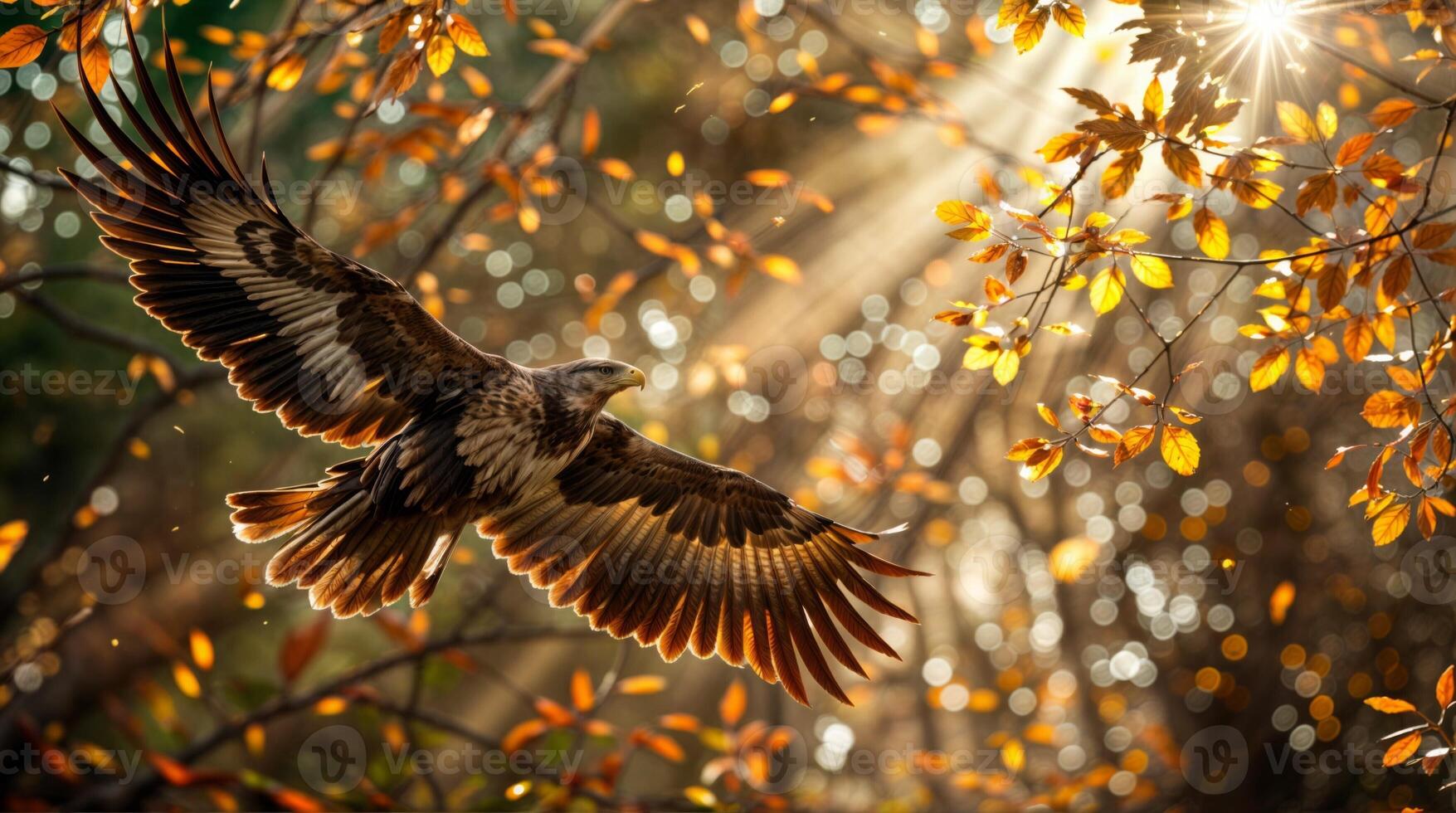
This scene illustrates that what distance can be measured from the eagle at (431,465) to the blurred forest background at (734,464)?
1146mm

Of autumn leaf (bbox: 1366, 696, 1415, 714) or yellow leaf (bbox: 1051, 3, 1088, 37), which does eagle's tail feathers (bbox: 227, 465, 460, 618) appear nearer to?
yellow leaf (bbox: 1051, 3, 1088, 37)

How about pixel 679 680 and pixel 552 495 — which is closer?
pixel 552 495

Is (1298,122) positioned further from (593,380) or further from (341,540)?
(341,540)

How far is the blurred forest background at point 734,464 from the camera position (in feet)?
17.4

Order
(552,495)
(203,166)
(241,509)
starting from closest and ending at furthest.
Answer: (203,166)
(241,509)
(552,495)

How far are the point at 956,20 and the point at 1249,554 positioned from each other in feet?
15.1

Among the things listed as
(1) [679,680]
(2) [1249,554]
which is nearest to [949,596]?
(2) [1249,554]

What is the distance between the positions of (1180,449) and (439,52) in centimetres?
223

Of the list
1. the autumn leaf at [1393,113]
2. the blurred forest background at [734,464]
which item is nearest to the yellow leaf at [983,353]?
the autumn leaf at [1393,113]

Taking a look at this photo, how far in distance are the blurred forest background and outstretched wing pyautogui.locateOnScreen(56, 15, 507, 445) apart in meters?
1.34

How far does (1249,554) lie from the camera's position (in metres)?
7.41

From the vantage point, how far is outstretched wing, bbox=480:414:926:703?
4031 millimetres

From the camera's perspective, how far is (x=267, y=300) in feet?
11.4

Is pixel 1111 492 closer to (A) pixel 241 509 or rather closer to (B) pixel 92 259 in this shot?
(A) pixel 241 509
